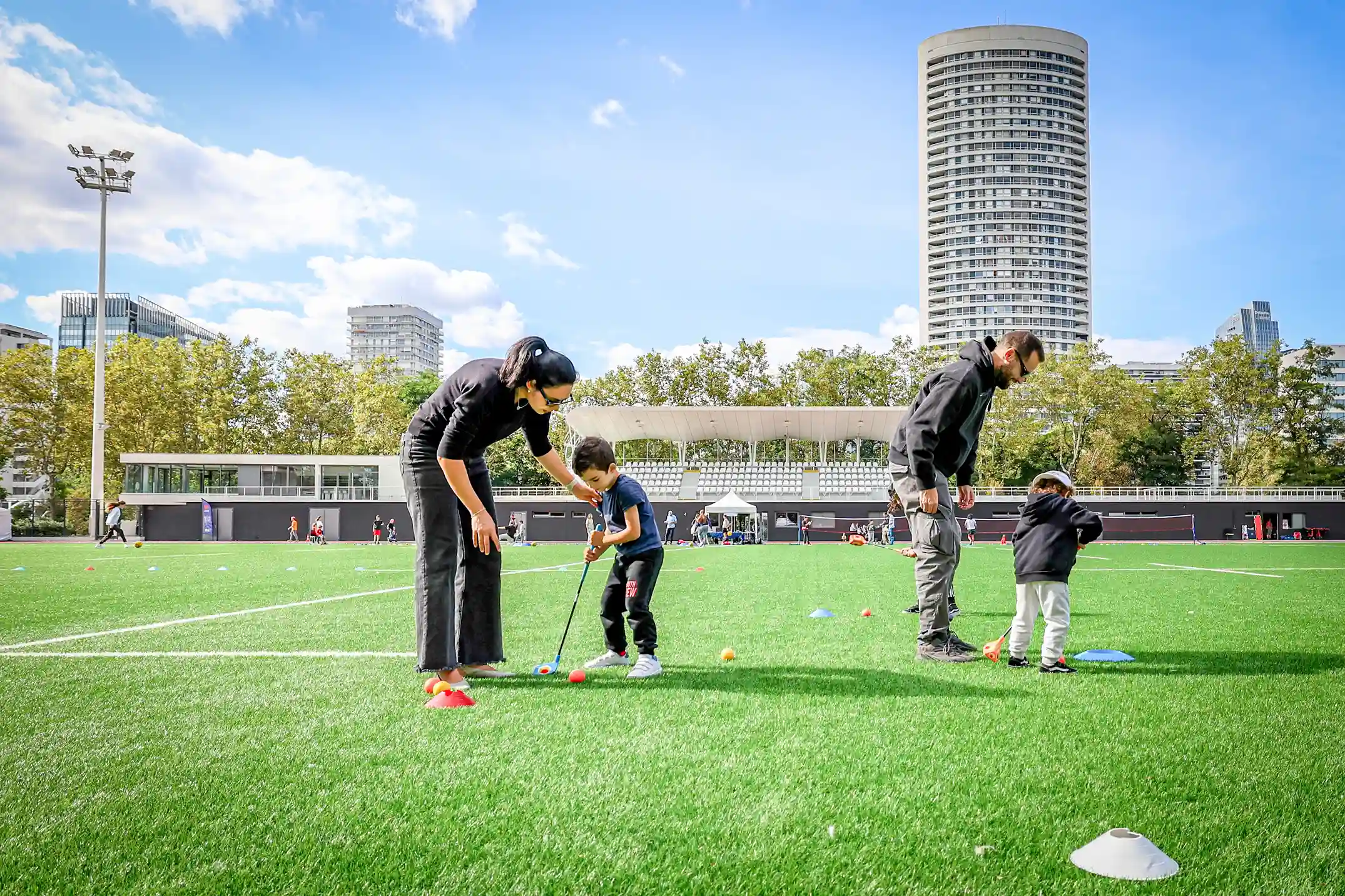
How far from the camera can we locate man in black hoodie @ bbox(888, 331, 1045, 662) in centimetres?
484

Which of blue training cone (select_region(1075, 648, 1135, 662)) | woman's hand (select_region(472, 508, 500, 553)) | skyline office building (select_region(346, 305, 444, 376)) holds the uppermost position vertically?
skyline office building (select_region(346, 305, 444, 376))

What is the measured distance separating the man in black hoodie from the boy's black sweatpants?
1.56 meters

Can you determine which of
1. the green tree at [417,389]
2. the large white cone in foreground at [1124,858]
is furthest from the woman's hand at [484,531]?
the green tree at [417,389]

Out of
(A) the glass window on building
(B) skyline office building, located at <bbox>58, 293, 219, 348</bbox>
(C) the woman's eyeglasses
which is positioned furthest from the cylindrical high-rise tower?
(C) the woman's eyeglasses

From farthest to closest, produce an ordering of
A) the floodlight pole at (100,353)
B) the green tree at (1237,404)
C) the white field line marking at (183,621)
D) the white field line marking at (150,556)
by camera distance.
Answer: the green tree at (1237,404)
the floodlight pole at (100,353)
the white field line marking at (150,556)
the white field line marking at (183,621)

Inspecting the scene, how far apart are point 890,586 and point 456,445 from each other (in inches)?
319

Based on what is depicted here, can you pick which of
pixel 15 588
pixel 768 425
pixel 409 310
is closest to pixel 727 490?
pixel 768 425

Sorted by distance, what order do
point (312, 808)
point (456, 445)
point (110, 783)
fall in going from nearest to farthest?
point (312, 808) < point (110, 783) < point (456, 445)

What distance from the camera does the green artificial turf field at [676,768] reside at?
2010 mm

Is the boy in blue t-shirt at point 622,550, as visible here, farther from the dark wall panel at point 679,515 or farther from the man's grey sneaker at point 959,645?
the dark wall panel at point 679,515

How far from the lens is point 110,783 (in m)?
2.61

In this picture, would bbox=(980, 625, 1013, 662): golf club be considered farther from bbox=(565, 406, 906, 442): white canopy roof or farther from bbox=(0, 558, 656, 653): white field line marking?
bbox=(565, 406, 906, 442): white canopy roof

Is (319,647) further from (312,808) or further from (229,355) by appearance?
(229,355)

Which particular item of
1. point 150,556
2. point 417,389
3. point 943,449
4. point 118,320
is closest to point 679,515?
point 150,556
